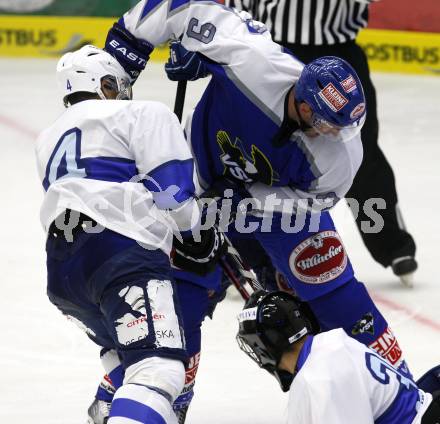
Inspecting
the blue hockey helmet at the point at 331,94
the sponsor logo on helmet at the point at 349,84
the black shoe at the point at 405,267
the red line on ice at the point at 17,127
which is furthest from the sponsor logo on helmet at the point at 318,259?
the red line on ice at the point at 17,127

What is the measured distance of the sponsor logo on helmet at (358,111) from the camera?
3520mm

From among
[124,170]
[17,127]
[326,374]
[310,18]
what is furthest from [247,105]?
[17,127]

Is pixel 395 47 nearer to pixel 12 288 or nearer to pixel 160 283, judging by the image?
pixel 12 288

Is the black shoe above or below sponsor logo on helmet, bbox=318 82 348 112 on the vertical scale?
below

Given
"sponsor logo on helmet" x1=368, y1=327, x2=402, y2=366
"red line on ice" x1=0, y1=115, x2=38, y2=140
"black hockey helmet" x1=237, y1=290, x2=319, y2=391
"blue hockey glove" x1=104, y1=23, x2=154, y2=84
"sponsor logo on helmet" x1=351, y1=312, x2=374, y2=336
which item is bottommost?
"red line on ice" x1=0, y1=115, x2=38, y2=140

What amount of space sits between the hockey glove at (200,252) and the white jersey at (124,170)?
0.22 meters

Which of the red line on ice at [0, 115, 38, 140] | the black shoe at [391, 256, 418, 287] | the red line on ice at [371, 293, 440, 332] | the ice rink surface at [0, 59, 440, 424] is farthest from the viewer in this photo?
the red line on ice at [0, 115, 38, 140]

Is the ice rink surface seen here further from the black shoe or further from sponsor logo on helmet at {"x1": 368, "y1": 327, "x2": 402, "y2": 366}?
sponsor logo on helmet at {"x1": 368, "y1": 327, "x2": 402, "y2": 366}

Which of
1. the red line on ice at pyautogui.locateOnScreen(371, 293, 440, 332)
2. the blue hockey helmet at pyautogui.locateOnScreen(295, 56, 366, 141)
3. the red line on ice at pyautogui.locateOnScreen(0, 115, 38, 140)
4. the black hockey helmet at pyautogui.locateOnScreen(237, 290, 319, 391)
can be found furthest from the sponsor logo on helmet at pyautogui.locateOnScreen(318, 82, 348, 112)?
the red line on ice at pyautogui.locateOnScreen(0, 115, 38, 140)

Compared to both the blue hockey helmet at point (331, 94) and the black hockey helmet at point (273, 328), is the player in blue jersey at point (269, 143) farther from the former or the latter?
the black hockey helmet at point (273, 328)

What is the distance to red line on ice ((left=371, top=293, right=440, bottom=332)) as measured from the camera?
15.1 ft

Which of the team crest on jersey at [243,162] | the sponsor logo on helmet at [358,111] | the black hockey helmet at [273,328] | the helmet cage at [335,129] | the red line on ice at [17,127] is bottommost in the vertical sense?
the red line on ice at [17,127]

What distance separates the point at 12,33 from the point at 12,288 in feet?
12.6

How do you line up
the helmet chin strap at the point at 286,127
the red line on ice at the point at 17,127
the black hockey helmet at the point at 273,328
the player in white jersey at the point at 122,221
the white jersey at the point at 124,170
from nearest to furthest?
the black hockey helmet at the point at 273,328 < the player in white jersey at the point at 122,221 < the white jersey at the point at 124,170 < the helmet chin strap at the point at 286,127 < the red line on ice at the point at 17,127
